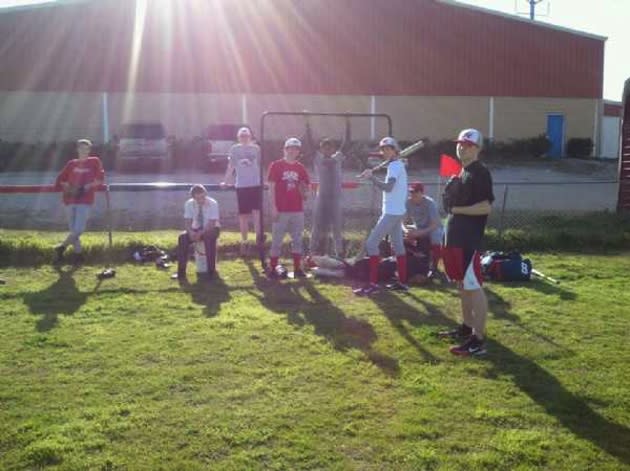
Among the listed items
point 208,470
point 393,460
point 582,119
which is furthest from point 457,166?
point 582,119

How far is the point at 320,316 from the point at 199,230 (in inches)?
105

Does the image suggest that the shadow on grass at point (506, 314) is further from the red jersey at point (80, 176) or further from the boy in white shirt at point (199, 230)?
the red jersey at point (80, 176)

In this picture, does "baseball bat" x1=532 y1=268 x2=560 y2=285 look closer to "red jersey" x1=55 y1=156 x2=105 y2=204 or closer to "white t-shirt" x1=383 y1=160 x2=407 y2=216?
"white t-shirt" x1=383 y1=160 x2=407 y2=216

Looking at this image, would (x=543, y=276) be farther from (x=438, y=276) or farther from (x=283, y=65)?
(x=283, y=65)

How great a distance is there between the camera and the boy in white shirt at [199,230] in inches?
346

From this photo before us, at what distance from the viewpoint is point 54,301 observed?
292 inches

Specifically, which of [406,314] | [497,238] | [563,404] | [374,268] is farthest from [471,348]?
[497,238]

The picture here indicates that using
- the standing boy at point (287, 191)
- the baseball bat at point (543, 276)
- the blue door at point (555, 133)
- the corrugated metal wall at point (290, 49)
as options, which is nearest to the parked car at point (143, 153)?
the corrugated metal wall at point (290, 49)

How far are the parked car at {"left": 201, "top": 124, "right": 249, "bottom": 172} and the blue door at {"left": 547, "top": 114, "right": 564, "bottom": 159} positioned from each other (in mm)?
16961

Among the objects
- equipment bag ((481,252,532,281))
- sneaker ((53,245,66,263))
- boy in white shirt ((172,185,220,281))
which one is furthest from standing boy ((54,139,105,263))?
equipment bag ((481,252,532,281))

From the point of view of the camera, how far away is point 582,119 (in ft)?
114

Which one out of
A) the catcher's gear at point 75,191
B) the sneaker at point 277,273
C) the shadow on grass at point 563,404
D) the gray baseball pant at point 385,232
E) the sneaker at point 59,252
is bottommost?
the shadow on grass at point 563,404

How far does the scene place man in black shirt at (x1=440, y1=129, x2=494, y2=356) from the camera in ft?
17.4

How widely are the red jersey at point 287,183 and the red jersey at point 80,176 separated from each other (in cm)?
252
